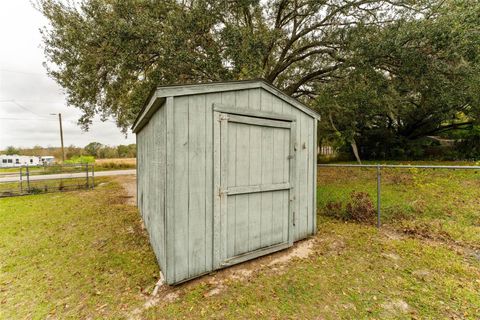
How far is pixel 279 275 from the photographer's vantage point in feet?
8.96

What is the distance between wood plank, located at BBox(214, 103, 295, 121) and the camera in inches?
108

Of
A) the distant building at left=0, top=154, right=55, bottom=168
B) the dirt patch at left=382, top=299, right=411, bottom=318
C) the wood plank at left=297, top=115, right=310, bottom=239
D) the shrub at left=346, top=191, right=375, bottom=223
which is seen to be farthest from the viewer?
the distant building at left=0, top=154, right=55, bottom=168

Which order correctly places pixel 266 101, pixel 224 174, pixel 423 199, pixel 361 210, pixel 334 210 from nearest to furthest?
pixel 224 174, pixel 266 101, pixel 361 210, pixel 334 210, pixel 423 199

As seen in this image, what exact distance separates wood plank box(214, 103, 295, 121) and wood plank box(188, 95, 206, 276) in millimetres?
241

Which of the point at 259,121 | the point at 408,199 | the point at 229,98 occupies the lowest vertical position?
the point at 408,199

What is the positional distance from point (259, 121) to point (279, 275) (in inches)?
84.2

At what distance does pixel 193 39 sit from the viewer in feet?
18.6

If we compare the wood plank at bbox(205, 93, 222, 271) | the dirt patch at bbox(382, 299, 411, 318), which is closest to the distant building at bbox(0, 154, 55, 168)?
the wood plank at bbox(205, 93, 222, 271)

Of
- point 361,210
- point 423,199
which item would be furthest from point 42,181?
point 423,199

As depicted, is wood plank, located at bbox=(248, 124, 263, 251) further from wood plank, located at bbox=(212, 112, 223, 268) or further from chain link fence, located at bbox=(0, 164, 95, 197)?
chain link fence, located at bbox=(0, 164, 95, 197)

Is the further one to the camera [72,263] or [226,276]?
[72,263]

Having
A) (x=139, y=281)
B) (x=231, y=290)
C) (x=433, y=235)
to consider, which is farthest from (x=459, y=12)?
(x=139, y=281)

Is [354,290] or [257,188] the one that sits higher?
[257,188]

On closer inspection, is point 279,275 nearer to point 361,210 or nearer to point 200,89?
point 200,89
